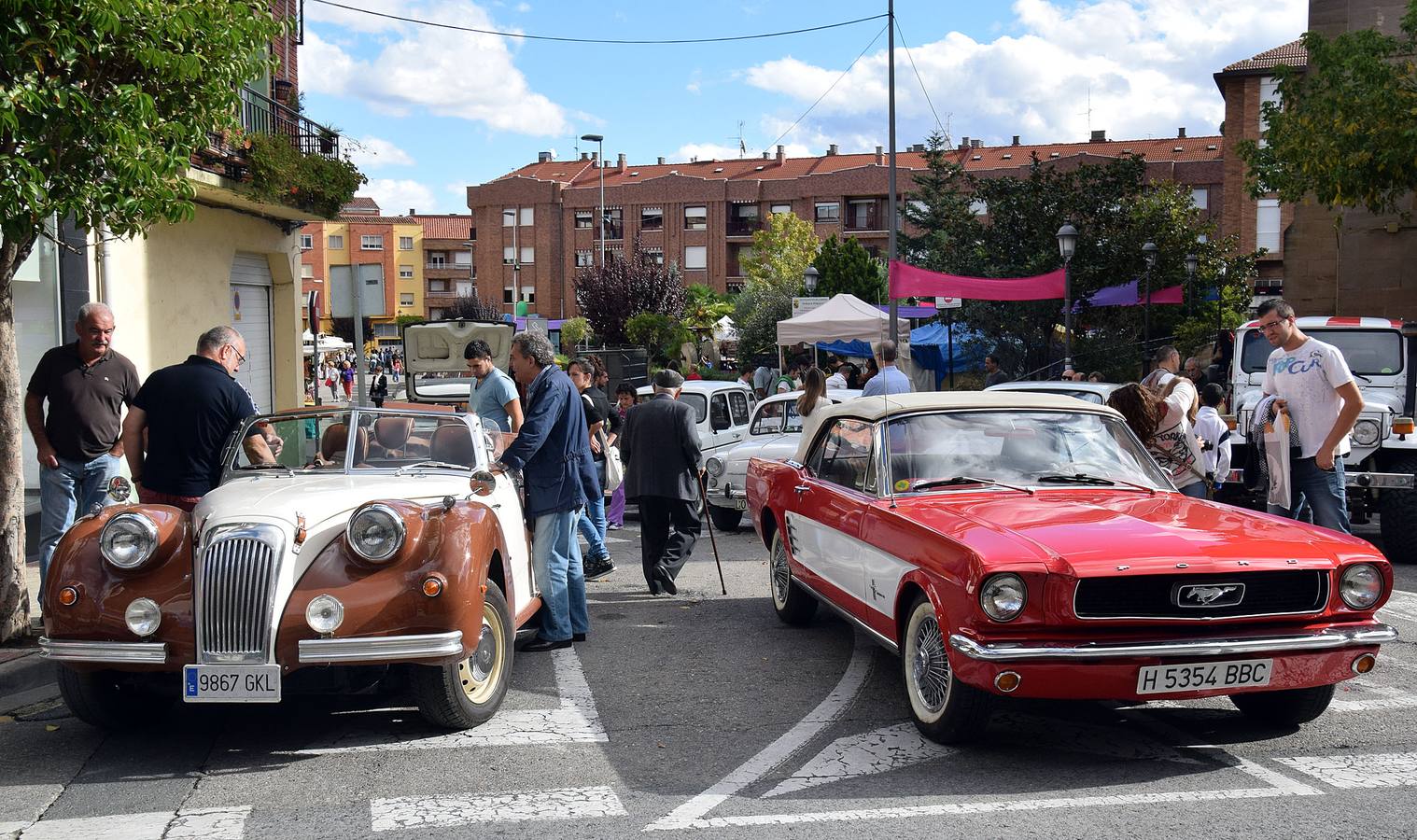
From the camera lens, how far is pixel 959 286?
1859cm

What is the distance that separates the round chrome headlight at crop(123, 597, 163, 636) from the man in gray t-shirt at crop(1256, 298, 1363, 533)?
6.76 m

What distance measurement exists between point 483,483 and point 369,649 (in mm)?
1390

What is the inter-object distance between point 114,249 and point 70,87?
7.76m

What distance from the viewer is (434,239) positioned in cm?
10012

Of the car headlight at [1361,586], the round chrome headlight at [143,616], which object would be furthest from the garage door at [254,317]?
the car headlight at [1361,586]

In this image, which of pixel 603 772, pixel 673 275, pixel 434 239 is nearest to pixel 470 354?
pixel 603 772

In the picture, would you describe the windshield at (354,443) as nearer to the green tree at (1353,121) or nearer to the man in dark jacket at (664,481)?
the man in dark jacket at (664,481)

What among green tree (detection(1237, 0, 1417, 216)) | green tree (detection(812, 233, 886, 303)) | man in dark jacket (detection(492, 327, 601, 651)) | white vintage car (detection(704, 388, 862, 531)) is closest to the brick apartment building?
green tree (detection(812, 233, 886, 303))

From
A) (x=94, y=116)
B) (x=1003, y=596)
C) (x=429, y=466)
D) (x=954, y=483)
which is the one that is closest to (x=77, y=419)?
(x=94, y=116)

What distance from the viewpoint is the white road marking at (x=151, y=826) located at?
4289 millimetres

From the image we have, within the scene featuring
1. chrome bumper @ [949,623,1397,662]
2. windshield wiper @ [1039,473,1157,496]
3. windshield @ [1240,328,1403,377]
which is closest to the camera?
chrome bumper @ [949,623,1397,662]

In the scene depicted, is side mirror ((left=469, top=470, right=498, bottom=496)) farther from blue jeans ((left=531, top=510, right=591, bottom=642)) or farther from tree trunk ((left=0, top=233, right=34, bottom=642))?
tree trunk ((left=0, top=233, right=34, bottom=642))

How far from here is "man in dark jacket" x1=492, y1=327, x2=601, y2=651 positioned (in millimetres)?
7277

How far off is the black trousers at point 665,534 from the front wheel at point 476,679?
3366 mm
